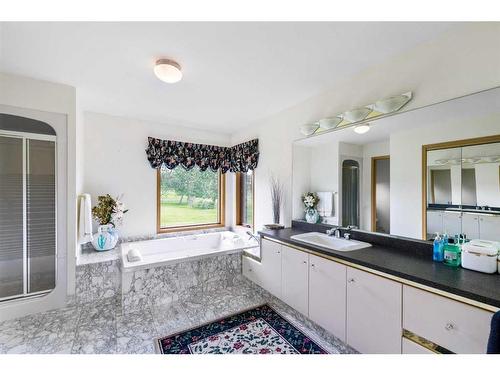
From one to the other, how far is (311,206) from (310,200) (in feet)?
0.25

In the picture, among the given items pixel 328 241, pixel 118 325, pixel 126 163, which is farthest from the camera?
pixel 126 163

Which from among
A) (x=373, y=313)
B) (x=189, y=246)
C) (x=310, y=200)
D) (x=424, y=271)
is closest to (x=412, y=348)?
(x=373, y=313)

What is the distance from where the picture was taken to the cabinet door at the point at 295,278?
1.94 metres

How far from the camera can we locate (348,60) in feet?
5.71

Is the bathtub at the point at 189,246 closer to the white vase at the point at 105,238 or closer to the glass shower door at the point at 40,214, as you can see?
the white vase at the point at 105,238

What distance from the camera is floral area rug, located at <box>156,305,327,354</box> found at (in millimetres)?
1709

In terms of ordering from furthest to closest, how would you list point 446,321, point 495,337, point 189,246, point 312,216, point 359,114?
point 189,246
point 312,216
point 359,114
point 446,321
point 495,337

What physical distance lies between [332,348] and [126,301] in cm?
204

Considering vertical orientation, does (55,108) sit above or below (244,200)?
above

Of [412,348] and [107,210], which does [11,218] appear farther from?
[412,348]

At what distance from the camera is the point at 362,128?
2016mm

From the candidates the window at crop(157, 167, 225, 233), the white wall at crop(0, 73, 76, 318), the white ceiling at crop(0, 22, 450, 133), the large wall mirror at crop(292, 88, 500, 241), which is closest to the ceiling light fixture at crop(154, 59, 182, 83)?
the white ceiling at crop(0, 22, 450, 133)

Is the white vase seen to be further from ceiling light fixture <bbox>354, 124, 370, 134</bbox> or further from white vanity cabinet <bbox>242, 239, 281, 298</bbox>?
ceiling light fixture <bbox>354, 124, 370, 134</bbox>

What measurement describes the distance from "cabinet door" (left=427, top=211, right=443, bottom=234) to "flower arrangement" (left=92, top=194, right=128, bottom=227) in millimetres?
3461
